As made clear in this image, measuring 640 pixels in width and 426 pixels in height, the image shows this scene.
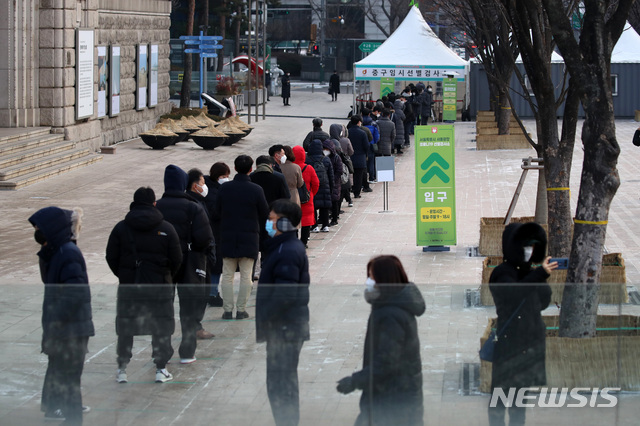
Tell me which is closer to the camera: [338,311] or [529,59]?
[338,311]

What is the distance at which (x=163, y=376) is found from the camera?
619 centimetres

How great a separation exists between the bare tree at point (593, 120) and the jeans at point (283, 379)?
357cm

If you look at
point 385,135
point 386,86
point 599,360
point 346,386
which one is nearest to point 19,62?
point 385,135

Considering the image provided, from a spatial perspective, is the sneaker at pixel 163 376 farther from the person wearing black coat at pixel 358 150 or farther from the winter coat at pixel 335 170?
the person wearing black coat at pixel 358 150

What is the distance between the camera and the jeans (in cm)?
581

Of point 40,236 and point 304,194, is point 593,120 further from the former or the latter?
point 304,194

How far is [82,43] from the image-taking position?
23.5 meters

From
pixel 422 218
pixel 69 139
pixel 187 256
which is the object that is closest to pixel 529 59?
pixel 422 218

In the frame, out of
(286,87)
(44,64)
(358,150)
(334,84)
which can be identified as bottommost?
(358,150)

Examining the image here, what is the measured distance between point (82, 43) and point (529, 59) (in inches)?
594

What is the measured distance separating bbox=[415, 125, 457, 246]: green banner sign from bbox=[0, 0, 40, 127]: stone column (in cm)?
1234

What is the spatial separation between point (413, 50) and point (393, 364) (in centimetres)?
2889

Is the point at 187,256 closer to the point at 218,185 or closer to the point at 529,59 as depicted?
the point at 218,185

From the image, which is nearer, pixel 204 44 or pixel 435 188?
pixel 435 188
